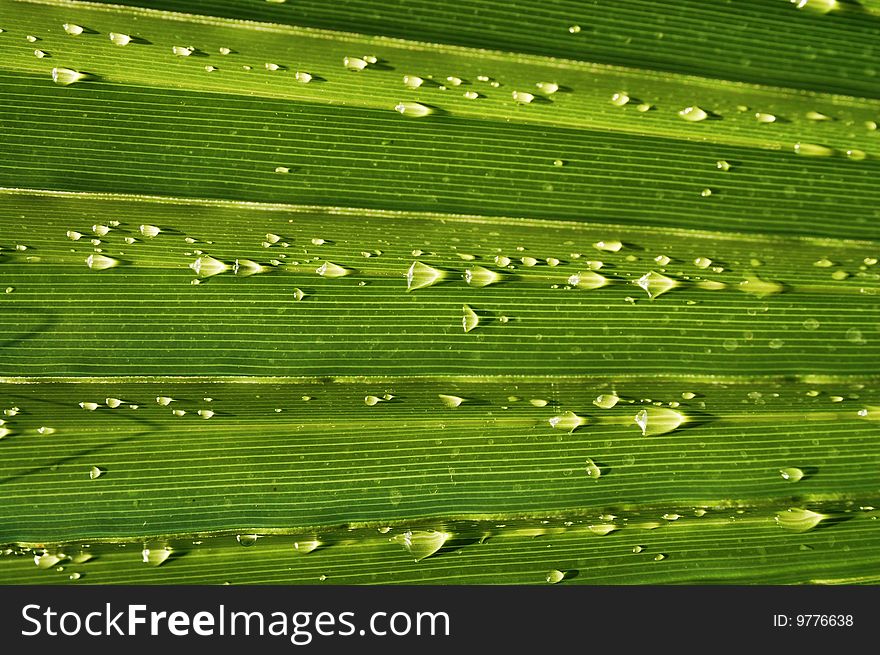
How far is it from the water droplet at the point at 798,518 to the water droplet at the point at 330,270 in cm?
94

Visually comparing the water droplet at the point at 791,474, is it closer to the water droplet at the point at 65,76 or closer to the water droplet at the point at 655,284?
the water droplet at the point at 655,284

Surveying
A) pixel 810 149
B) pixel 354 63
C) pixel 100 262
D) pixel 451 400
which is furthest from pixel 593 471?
pixel 100 262

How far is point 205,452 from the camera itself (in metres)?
1.01

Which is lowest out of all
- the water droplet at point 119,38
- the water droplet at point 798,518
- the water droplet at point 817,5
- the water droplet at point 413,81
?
the water droplet at point 798,518

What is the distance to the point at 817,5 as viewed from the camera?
3.34ft

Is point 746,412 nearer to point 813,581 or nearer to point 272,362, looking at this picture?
point 813,581

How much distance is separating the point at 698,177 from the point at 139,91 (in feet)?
3.24

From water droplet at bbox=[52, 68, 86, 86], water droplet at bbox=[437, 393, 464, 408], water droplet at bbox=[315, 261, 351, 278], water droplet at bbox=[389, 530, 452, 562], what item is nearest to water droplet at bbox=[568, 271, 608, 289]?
water droplet at bbox=[437, 393, 464, 408]

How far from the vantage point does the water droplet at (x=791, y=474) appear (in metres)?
1.07

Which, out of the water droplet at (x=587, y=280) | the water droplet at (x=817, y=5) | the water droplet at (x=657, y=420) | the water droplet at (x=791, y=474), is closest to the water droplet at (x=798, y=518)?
the water droplet at (x=791, y=474)

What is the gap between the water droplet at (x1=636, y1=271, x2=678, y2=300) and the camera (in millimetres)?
1033

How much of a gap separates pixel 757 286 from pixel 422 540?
776 millimetres

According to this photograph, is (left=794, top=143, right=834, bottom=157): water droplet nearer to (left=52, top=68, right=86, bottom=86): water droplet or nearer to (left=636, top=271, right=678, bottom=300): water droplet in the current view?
(left=636, top=271, right=678, bottom=300): water droplet

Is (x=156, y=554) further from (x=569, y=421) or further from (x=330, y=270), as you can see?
(x=569, y=421)
